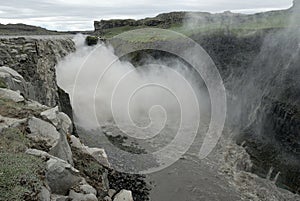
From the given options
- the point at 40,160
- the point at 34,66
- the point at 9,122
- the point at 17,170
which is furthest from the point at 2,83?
Answer: the point at 17,170

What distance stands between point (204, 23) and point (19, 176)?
179ft

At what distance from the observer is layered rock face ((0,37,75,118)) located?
22578 millimetres

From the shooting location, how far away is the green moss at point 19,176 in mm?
8477

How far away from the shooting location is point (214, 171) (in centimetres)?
2156

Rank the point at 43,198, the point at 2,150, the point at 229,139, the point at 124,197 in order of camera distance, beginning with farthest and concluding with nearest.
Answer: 1. the point at 229,139
2. the point at 124,197
3. the point at 2,150
4. the point at 43,198

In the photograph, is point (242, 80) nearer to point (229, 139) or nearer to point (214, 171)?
point (229, 139)

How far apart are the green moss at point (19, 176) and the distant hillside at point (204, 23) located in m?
31.5

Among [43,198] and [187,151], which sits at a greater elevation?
[43,198]

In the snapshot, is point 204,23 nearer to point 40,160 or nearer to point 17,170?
point 40,160

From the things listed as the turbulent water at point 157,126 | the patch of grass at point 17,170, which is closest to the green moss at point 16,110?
the patch of grass at point 17,170

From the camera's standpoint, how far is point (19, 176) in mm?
9023

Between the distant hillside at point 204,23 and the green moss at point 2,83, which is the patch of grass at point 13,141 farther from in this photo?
the distant hillside at point 204,23

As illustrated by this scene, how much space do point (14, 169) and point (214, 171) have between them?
1491cm

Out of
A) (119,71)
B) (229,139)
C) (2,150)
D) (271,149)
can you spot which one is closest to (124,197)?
(2,150)
